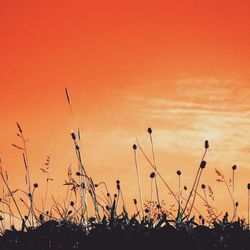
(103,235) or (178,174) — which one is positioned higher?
(178,174)

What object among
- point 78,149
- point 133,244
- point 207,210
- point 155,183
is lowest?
point 133,244

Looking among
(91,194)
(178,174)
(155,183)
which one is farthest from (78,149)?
(178,174)

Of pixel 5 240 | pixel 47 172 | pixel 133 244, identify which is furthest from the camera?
pixel 47 172

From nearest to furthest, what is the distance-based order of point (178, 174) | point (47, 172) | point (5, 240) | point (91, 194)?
point (5, 240) → point (91, 194) → point (178, 174) → point (47, 172)

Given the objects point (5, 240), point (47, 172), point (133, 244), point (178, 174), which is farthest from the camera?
point (47, 172)

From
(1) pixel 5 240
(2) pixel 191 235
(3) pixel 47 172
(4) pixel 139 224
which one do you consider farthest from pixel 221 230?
(3) pixel 47 172

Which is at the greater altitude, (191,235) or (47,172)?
(47,172)

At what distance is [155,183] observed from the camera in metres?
5.16

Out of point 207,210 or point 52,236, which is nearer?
point 52,236

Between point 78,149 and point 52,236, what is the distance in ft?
4.51

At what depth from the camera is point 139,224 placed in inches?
156

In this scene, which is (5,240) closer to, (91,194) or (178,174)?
(91,194)

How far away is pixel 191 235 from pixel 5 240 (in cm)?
133

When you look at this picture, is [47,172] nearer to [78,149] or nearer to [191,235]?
[78,149]
